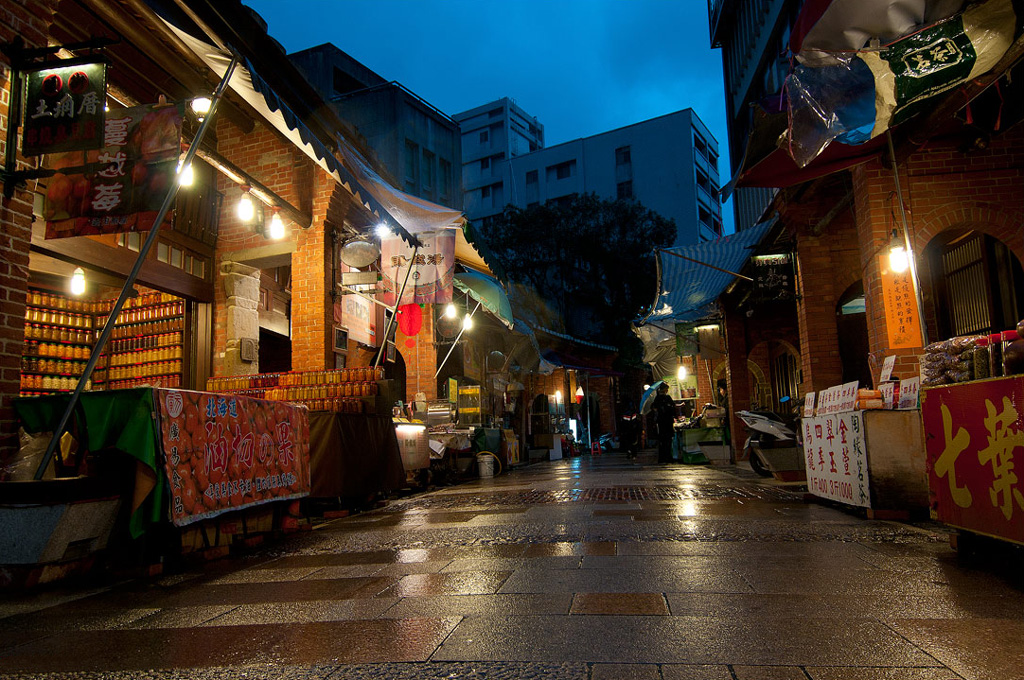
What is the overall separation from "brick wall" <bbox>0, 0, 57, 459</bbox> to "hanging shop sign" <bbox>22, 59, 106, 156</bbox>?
0.20 meters

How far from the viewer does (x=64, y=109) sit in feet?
16.6

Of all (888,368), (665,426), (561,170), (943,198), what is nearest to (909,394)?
(888,368)

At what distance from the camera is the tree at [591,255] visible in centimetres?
3241

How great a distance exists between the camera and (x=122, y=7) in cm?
681

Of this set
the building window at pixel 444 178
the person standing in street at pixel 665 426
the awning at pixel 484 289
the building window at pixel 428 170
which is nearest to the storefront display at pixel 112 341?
the awning at pixel 484 289

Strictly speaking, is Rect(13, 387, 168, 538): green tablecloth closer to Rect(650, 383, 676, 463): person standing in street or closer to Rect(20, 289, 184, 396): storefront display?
Rect(20, 289, 184, 396): storefront display

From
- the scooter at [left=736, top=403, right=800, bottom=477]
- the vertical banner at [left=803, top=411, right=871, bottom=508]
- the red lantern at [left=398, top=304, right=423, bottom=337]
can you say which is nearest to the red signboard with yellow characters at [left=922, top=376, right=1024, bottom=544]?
the vertical banner at [left=803, top=411, right=871, bottom=508]

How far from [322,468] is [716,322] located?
1369cm

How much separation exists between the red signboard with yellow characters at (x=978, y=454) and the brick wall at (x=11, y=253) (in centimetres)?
676

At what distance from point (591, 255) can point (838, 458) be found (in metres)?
26.2

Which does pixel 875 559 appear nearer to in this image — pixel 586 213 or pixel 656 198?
pixel 586 213

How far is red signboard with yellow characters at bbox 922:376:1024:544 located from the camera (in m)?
3.81

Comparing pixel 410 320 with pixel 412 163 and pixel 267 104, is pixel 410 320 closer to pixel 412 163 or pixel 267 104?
pixel 267 104

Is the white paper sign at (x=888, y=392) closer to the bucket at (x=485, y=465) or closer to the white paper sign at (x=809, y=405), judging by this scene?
the white paper sign at (x=809, y=405)
